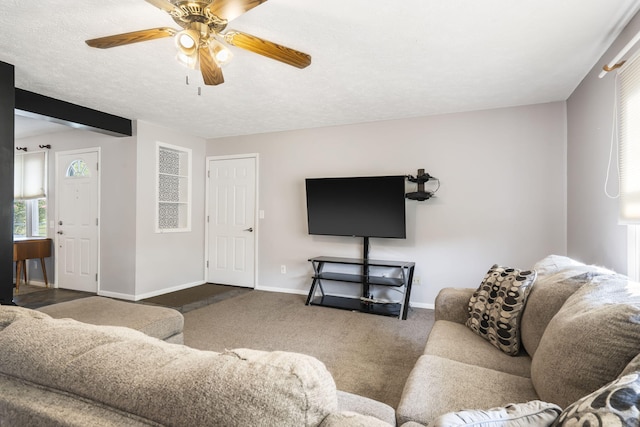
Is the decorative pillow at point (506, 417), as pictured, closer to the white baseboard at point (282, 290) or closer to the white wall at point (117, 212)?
the white baseboard at point (282, 290)

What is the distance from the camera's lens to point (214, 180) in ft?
17.1

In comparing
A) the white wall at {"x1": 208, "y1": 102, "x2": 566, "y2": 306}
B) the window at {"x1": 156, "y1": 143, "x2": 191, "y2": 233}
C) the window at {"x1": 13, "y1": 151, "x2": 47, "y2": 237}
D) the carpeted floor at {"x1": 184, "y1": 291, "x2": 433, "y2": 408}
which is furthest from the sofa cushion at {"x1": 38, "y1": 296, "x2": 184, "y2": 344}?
the window at {"x1": 13, "y1": 151, "x2": 47, "y2": 237}

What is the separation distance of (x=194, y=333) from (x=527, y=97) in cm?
412

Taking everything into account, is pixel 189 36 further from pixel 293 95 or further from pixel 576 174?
pixel 576 174

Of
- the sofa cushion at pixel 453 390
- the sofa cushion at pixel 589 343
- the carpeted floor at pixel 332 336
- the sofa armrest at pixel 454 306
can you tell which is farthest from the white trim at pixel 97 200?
the sofa cushion at pixel 589 343

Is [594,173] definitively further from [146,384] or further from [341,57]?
[146,384]

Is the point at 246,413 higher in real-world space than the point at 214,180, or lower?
lower

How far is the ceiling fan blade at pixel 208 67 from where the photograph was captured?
193cm

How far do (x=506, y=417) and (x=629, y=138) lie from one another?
7.03ft

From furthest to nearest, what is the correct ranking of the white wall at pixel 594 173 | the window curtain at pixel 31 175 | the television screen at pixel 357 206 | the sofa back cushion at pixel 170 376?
the window curtain at pixel 31 175 < the television screen at pixel 357 206 < the white wall at pixel 594 173 < the sofa back cushion at pixel 170 376

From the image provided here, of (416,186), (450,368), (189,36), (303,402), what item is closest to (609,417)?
(303,402)

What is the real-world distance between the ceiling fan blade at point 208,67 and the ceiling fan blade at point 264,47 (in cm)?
15

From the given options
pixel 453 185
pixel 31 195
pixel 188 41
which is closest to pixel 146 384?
pixel 188 41

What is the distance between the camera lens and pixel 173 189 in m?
4.86
